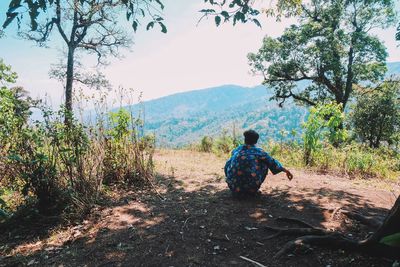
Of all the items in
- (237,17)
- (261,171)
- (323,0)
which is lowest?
(261,171)

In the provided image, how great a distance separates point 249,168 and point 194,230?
1.42m

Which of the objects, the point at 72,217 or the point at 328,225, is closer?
the point at 328,225

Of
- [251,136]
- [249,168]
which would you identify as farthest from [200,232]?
[251,136]

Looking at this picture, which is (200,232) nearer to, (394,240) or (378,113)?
(394,240)

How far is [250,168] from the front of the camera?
4730mm

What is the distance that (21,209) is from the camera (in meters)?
4.33

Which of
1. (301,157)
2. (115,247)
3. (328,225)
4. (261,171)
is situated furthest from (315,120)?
(115,247)

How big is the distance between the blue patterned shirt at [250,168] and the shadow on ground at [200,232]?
9.2 inches

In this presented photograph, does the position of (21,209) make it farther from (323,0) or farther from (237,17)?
(323,0)

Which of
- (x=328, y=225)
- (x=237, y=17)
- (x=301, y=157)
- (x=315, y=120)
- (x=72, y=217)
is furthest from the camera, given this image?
(x=301, y=157)

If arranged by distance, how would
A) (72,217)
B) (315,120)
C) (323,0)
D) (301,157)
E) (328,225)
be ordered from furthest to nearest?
(323,0)
(301,157)
(315,120)
(72,217)
(328,225)

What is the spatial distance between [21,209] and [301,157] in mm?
6847

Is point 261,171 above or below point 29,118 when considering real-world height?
below

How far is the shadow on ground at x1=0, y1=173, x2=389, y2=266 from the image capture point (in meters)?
3.12
